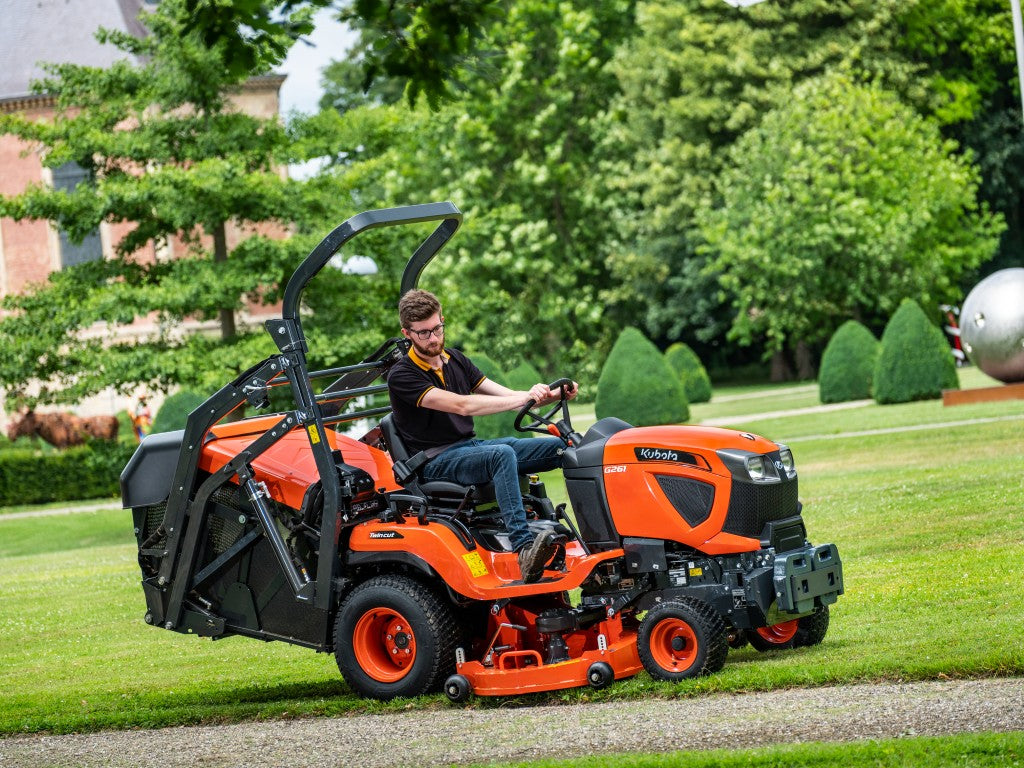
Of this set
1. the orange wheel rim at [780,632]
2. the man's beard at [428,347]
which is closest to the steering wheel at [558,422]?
the man's beard at [428,347]

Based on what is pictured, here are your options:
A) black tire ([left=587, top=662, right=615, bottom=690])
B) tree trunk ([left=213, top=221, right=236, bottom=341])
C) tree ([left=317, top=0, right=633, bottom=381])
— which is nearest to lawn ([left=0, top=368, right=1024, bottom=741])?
black tire ([left=587, top=662, right=615, bottom=690])

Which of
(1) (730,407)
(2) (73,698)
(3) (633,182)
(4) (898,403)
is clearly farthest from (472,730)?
(3) (633,182)

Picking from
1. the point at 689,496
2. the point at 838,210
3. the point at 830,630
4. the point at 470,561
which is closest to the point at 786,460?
the point at 689,496

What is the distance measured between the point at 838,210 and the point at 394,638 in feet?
114

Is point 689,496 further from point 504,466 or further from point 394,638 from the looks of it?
point 394,638

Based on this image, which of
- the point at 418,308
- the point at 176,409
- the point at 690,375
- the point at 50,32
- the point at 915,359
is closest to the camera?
the point at 418,308

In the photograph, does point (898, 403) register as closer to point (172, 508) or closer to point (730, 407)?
point (730, 407)

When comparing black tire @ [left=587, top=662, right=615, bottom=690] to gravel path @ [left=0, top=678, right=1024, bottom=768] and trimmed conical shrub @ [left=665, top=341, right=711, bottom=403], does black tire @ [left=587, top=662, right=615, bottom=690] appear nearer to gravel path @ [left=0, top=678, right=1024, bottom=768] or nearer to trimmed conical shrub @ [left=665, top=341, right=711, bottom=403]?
gravel path @ [left=0, top=678, right=1024, bottom=768]

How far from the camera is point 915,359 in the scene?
27828 mm

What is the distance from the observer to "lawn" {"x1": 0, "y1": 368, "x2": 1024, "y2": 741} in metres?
7.27

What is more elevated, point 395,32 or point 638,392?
point 395,32

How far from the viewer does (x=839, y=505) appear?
15133 mm

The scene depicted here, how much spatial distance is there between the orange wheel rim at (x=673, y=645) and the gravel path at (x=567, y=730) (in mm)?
310

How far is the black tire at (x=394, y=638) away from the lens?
7.33 metres
